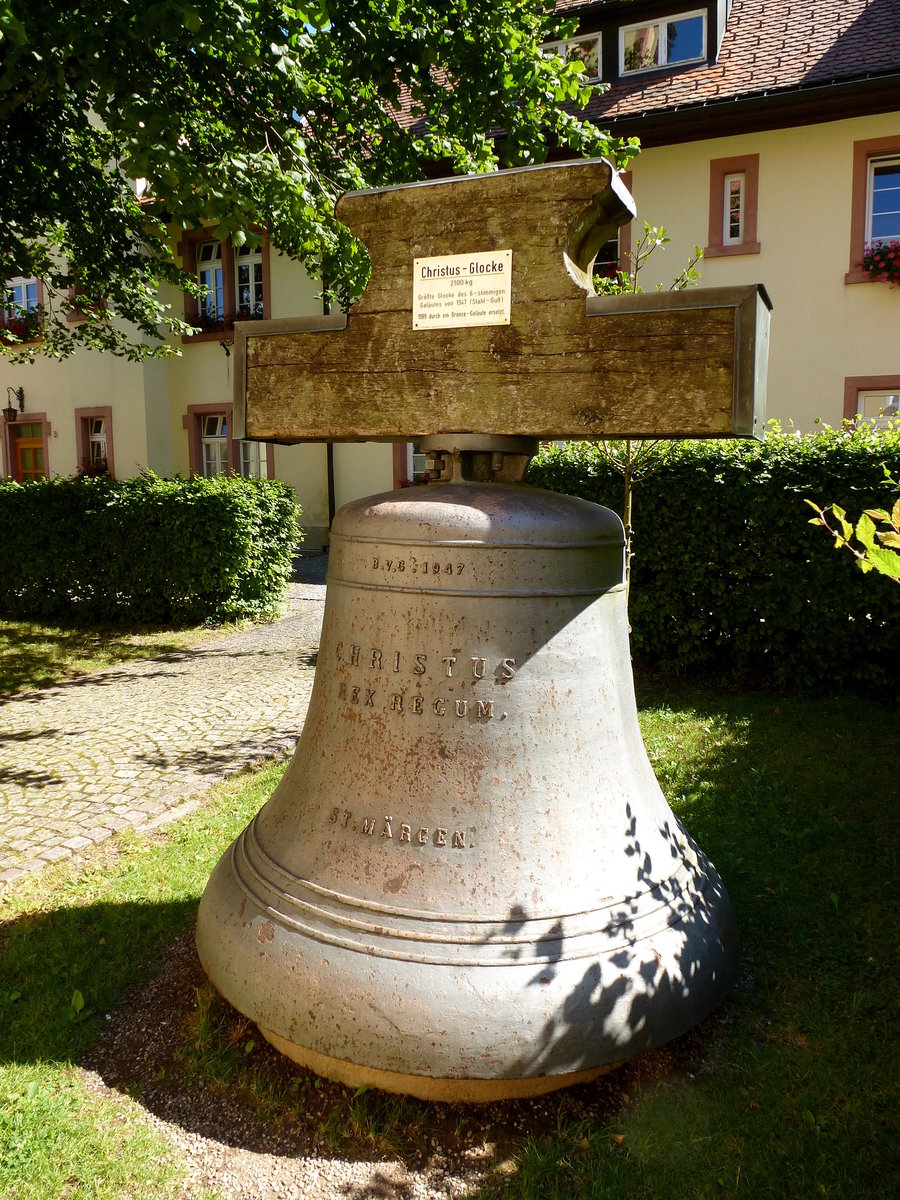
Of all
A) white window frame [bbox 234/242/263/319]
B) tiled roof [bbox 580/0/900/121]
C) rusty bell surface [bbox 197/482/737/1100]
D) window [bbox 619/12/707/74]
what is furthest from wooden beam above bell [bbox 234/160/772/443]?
white window frame [bbox 234/242/263/319]

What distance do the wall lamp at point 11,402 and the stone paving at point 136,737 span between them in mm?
12896

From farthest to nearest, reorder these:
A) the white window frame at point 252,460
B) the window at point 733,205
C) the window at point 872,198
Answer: the white window frame at point 252,460 → the window at point 733,205 → the window at point 872,198

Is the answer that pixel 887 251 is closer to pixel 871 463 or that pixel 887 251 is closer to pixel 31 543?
pixel 871 463

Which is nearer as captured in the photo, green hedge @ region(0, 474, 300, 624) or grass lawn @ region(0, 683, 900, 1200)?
grass lawn @ region(0, 683, 900, 1200)

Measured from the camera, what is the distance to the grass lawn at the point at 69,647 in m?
8.59

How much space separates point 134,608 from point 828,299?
10533 millimetres

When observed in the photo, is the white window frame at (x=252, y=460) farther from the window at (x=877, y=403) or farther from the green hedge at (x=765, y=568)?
the green hedge at (x=765, y=568)

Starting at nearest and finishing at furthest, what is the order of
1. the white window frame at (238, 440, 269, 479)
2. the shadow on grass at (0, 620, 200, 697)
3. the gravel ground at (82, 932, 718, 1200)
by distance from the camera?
the gravel ground at (82, 932, 718, 1200), the shadow on grass at (0, 620, 200, 697), the white window frame at (238, 440, 269, 479)

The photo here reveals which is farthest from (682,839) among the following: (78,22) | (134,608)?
(134,608)

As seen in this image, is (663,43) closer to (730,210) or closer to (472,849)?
(730,210)

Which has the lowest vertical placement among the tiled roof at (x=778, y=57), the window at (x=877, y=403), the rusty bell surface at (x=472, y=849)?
the rusty bell surface at (x=472, y=849)

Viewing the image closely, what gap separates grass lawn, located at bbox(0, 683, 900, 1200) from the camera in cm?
221

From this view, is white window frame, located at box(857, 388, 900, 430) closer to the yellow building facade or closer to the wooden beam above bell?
the yellow building facade

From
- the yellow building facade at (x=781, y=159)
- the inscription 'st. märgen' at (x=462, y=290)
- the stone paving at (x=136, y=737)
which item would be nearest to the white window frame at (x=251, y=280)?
the yellow building facade at (x=781, y=159)
